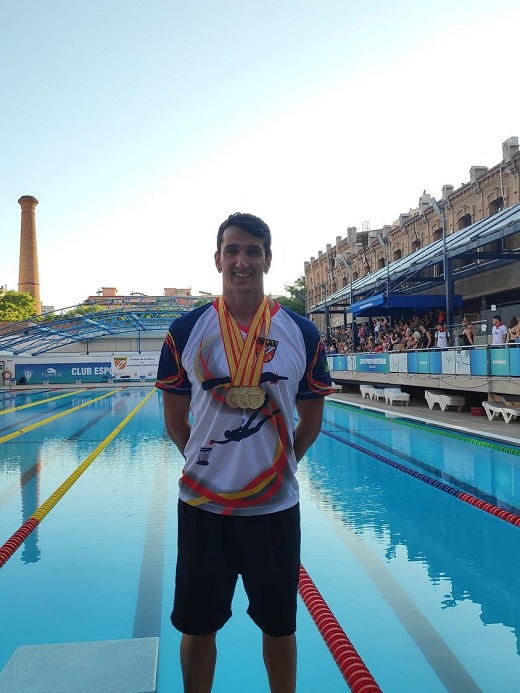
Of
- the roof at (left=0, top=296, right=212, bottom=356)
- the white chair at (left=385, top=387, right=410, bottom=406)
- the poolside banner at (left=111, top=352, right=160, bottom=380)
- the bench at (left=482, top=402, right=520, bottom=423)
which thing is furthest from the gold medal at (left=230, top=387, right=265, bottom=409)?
the poolside banner at (left=111, top=352, right=160, bottom=380)

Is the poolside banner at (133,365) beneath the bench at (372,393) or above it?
above

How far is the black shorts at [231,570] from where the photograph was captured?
2.01 m

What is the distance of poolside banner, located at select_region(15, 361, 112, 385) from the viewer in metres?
34.2

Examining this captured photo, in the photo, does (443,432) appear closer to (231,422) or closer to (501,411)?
(501,411)

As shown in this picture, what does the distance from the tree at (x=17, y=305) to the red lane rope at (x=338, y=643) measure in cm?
6341

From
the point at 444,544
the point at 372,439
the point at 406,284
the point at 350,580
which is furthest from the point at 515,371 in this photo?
the point at 406,284

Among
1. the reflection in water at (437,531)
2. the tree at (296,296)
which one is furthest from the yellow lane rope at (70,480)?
the tree at (296,296)

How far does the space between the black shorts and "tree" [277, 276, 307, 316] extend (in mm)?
55302

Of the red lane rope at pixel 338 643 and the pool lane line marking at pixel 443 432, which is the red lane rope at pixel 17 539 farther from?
the pool lane line marking at pixel 443 432

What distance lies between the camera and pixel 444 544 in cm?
Result: 512

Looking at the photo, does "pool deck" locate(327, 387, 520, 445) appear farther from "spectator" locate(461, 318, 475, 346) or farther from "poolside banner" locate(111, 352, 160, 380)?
"poolside banner" locate(111, 352, 160, 380)

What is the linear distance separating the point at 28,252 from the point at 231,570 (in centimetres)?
7117

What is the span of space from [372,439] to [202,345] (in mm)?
9490

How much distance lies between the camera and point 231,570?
2061 millimetres
